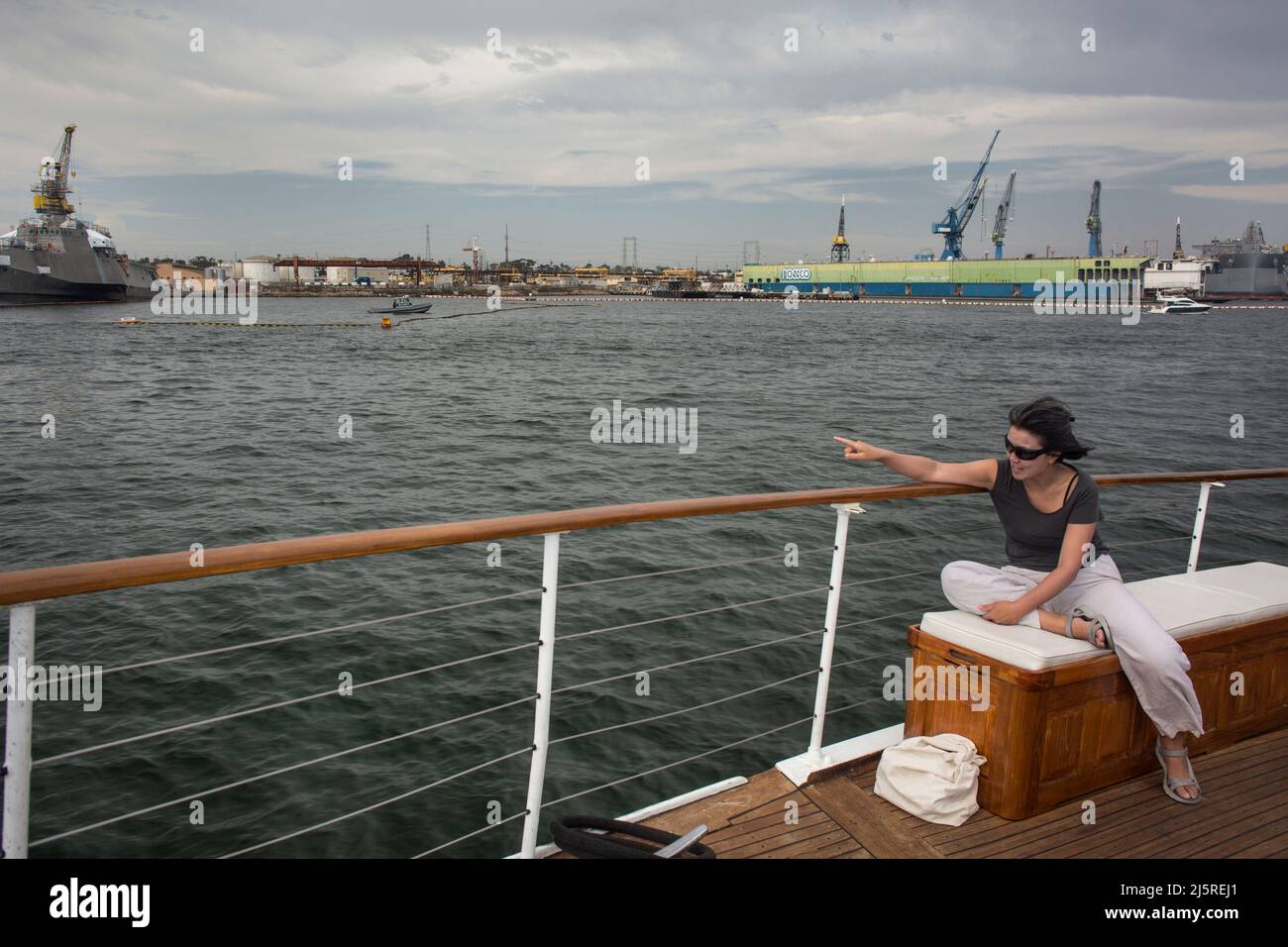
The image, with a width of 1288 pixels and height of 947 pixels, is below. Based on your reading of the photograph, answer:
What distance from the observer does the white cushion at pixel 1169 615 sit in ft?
9.77

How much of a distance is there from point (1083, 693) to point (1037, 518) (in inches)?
25.7

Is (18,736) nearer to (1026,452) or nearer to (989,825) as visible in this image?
(989,825)

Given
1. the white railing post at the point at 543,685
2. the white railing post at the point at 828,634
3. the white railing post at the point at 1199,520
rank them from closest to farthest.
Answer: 1. the white railing post at the point at 543,685
2. the white railing post at the point at 828,634
3. the white railing post at the point at 1199,520

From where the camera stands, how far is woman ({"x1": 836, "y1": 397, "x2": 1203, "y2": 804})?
10.1ft

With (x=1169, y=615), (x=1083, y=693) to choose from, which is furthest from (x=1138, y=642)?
(x=1169, y=615)

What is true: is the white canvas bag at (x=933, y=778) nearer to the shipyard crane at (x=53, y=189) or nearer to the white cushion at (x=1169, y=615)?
the white cushion at (x=1169, y=615)

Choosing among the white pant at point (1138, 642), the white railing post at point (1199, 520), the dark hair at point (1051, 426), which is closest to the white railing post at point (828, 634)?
the white pant at point (1138, 642)

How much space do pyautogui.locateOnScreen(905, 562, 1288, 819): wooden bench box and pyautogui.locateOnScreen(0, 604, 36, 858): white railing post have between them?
2769mm

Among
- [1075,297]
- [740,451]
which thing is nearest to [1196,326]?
[1075,297]

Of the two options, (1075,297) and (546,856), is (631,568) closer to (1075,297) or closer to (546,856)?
(546,856)

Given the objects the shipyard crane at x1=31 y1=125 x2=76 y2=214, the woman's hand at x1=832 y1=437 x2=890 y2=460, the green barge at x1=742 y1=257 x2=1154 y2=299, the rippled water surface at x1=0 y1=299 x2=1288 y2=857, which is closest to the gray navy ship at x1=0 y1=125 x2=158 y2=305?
the shipyard crane at x1=31 y1=125 x2=76 y2=214

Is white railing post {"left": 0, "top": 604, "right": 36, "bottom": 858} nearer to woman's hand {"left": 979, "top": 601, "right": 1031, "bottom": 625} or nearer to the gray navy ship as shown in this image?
woman's hand {"left": 979, "top": 601, "right": 1031, "bottom": 625}

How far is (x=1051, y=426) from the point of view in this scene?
3.07 meters

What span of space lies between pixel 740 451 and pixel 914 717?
15475mm
